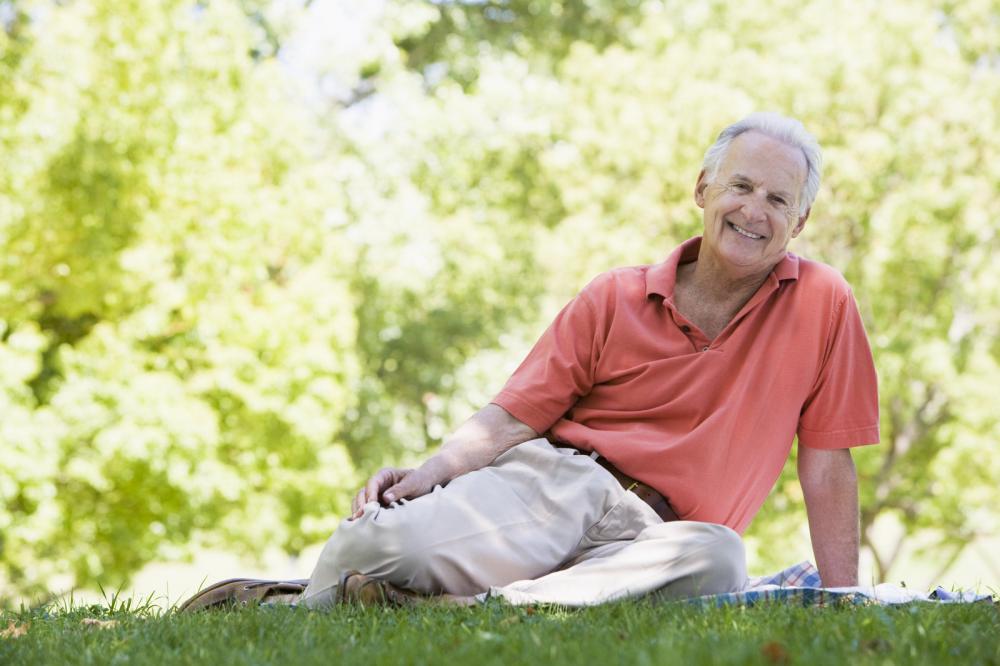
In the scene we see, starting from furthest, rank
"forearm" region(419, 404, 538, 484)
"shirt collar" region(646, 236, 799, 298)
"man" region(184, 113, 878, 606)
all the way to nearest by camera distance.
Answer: "shirt collar" region(646, 236, 799, 298)
"forearm" region(419, 404, 538, 484)
"man" region(184, 113, 878, 606)

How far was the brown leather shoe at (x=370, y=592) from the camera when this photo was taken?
3.73 metres

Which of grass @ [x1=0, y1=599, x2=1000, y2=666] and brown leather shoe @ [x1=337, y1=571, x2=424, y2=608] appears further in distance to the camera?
brown leather shoe @ [x1=337, y1=571, x2=424, y2=608]

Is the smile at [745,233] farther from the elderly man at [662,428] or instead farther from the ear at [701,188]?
the ear at [701,188]

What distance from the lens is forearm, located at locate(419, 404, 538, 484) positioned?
4.18m

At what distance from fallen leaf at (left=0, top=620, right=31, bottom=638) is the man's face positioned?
96.0 inches

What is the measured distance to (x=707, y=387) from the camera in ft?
13.6

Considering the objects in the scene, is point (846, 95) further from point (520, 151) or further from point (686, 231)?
point (520, 151)

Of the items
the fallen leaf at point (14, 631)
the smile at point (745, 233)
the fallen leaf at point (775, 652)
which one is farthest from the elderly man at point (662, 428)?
the fallen leaf at point (775, 652)

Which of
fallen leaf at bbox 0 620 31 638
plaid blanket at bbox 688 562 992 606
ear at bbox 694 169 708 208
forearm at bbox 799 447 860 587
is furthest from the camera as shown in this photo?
ear at bbox 694 169 708 208

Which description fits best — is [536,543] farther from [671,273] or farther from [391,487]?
[671,273]

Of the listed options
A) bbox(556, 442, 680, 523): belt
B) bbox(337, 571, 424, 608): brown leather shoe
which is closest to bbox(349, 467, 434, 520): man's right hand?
bbox(337, 571, 424, 608): brown leather shoe

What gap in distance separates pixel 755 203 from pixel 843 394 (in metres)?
0.70

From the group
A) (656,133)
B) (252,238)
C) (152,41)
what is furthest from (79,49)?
(656,133)

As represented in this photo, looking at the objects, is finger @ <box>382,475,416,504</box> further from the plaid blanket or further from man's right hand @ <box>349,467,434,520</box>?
the plaid blanket
